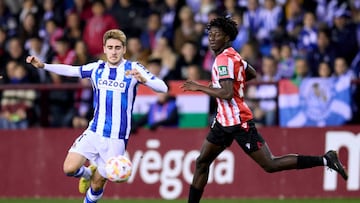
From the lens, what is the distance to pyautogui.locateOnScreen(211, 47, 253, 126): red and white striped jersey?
13.1 metres

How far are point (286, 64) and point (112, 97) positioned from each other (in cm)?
568

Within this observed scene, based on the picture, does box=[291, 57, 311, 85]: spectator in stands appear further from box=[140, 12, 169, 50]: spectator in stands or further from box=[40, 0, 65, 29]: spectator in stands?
box=[40, 0, 65, 29]: spectator in stands

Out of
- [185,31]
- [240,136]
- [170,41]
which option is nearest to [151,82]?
[240,136]

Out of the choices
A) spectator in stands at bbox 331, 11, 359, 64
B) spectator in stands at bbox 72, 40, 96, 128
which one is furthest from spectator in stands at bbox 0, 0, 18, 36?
spectator in stands at bbox 331, 11, 359, 64

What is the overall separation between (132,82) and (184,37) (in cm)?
644

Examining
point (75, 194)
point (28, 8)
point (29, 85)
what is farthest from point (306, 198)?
point (28, 8)

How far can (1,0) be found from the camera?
22094 mm

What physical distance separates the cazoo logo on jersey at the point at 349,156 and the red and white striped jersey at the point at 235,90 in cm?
376

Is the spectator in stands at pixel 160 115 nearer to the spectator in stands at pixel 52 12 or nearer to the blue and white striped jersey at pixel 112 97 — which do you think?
the blue and white striped jersey at pixel 112 97

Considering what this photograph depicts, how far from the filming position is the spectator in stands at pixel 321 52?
59.1 feet

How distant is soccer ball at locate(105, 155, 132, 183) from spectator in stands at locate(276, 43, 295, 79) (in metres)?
5.86

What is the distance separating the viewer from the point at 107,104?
1327cm

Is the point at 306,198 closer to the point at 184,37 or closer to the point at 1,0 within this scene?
the point at 184,37

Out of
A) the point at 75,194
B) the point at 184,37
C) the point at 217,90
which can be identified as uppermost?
the point at 184,37
